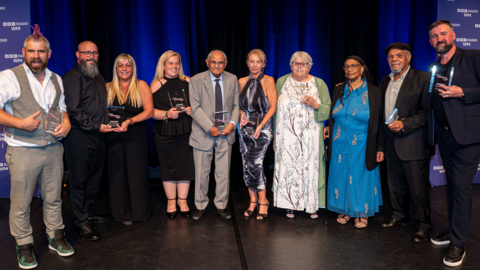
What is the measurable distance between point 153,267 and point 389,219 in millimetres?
A: 2297

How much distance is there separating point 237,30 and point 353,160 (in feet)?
9.60

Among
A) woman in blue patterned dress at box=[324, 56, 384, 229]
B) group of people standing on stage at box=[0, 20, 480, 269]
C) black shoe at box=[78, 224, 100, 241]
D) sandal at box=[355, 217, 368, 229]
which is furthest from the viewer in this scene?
sandal at box=[355, 217, 368, 229]

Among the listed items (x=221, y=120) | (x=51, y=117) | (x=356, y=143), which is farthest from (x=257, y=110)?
(x=51, y=117)

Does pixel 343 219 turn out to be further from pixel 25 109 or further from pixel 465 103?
pixel 25 109

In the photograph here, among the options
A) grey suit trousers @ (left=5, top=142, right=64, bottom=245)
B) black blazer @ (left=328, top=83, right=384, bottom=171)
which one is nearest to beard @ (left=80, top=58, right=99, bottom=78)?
grey suit trousers @ (left=5, top=142, right=64, bottom=245)

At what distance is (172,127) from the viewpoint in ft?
11.4

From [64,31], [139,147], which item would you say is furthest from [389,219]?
[64,31]

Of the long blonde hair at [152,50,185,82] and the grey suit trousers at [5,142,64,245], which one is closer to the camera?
the grey suit trousers at [5,142,64,245]

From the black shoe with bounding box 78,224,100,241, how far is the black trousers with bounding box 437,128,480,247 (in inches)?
116

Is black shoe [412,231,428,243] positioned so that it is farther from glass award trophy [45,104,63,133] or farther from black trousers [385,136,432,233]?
glass award trophy [45,104,63,133]

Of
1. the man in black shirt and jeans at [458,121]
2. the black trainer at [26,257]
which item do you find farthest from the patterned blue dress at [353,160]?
the black trainer at [26,257]

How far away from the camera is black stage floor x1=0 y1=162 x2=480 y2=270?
104 inches

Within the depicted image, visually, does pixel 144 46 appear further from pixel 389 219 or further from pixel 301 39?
pixel 389 219

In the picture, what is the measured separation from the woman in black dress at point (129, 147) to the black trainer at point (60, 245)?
658 millimetres
